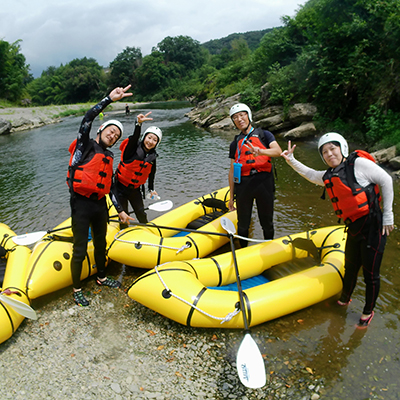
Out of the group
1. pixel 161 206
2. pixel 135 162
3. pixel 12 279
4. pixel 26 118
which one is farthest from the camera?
pixel 26 118

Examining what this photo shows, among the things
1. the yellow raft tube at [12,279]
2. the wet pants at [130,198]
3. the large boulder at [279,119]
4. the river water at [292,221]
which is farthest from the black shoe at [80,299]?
the large boulder at [279,119]

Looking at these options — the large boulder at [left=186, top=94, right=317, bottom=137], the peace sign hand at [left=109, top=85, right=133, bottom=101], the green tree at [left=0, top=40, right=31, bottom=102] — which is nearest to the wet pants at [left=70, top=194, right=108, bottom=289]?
the peace sign hand at [left=109, top=85, right=133, bottom=101]

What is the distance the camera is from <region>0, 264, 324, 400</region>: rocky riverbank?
2.01 meters

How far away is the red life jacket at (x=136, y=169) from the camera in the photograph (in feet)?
11.7

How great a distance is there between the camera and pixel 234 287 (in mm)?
3047

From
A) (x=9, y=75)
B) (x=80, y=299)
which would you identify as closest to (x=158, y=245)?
(x=80, y=299)

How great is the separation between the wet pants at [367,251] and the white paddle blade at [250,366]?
1092mm

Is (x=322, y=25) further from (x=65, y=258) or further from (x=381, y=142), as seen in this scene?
(x=65, y=258)

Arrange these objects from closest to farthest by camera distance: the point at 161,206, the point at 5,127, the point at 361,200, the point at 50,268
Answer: the point at 361,200
the point at 50,268
the point at 161,206
the point at 5,127

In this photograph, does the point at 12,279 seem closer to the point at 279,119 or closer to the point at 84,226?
the point at 84,226

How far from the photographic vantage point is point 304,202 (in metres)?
5.50

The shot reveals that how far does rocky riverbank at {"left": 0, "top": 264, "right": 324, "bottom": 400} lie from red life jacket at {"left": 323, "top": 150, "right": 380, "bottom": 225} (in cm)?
127

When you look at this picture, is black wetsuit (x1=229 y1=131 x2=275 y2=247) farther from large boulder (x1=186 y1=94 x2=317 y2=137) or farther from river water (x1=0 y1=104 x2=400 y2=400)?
large boulder (x1=186 y1=94 x2=317 y2=137)

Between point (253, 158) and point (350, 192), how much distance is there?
1.08 meters
